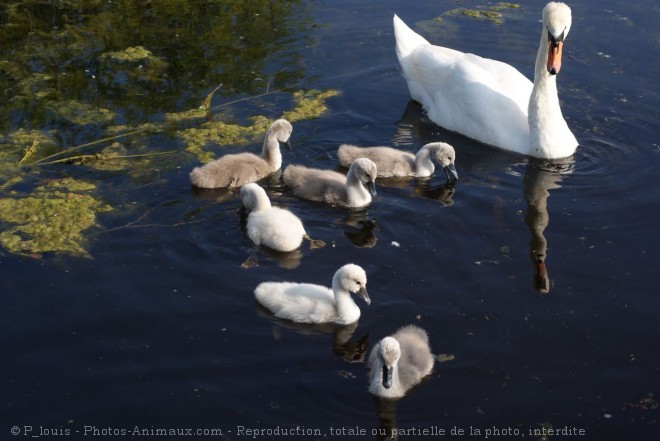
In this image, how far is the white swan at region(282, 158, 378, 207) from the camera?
9.14 m

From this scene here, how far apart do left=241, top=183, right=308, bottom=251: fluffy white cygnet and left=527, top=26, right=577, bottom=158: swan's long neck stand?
9.21ft

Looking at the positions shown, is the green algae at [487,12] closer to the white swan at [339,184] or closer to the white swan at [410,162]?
the white swan at [410,162]

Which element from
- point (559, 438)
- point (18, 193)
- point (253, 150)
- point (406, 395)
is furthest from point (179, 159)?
point (559, 438)

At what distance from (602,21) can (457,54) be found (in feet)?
10.1

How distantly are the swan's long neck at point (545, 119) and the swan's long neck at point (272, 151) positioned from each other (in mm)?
2597

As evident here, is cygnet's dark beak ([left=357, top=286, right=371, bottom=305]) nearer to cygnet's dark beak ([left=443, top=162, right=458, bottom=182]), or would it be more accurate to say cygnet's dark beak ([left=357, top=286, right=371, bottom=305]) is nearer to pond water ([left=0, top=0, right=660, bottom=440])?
pond water ([left=0, top=0, right=660, bottom=440])

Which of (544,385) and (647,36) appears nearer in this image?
(544,385)

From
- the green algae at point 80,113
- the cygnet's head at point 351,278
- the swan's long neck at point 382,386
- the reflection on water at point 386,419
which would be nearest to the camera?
the reflection on water at point 386,419

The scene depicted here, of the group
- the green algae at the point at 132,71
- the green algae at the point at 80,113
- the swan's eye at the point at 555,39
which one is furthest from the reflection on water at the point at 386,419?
the green algae at the point at 132,71

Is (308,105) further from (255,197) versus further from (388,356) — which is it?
(388,356)

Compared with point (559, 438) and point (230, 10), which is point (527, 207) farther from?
point (230, 10)

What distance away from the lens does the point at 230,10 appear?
46.5ft

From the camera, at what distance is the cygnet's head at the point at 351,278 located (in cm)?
734

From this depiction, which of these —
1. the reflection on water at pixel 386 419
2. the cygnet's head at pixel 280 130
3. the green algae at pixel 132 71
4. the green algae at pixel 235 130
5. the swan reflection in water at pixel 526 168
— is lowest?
the swan reflection in water at pixel 526 168
